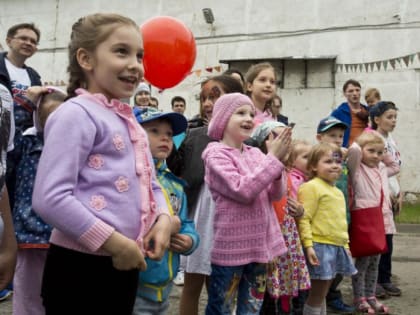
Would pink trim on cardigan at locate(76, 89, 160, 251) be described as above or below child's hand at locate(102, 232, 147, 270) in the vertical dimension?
above

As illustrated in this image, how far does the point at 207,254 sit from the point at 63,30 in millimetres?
14749

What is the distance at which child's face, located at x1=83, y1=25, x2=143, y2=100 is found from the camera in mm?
1960

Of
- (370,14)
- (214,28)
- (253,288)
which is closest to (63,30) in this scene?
(214,28)

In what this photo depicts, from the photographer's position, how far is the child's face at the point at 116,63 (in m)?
1.96

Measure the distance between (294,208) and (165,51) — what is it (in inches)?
94.4

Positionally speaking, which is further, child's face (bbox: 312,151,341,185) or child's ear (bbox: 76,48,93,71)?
child's face (bbox: 312,151,341,185)

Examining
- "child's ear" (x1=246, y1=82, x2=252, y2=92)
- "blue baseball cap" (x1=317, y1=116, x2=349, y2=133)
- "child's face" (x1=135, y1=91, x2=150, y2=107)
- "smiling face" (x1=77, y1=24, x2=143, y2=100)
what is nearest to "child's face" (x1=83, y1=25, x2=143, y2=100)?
"smiling face" (x1=77, y1=24, x2=143, y2=100)

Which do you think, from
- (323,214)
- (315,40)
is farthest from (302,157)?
(315,40)

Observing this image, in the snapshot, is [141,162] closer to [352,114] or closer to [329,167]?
[329,167]

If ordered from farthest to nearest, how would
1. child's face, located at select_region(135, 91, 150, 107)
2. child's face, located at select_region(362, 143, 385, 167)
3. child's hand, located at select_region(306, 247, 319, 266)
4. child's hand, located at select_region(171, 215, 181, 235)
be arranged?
child's face, located at select_region(135, 91, 150, 107)
child's face, located at select_region(362, 143, 385, 167)
child's hand, located at select_region(306, 247, 319, 266)
child's hand, located at select_region(171, 215, 181, 235)

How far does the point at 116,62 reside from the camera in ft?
6.40

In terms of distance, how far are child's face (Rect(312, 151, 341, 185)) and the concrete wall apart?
941 cm

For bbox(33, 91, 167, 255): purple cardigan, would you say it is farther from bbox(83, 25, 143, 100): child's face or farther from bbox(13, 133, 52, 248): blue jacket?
bbox(13, 133, 52, 248): blue jacket

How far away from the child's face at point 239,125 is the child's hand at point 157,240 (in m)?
1.24
